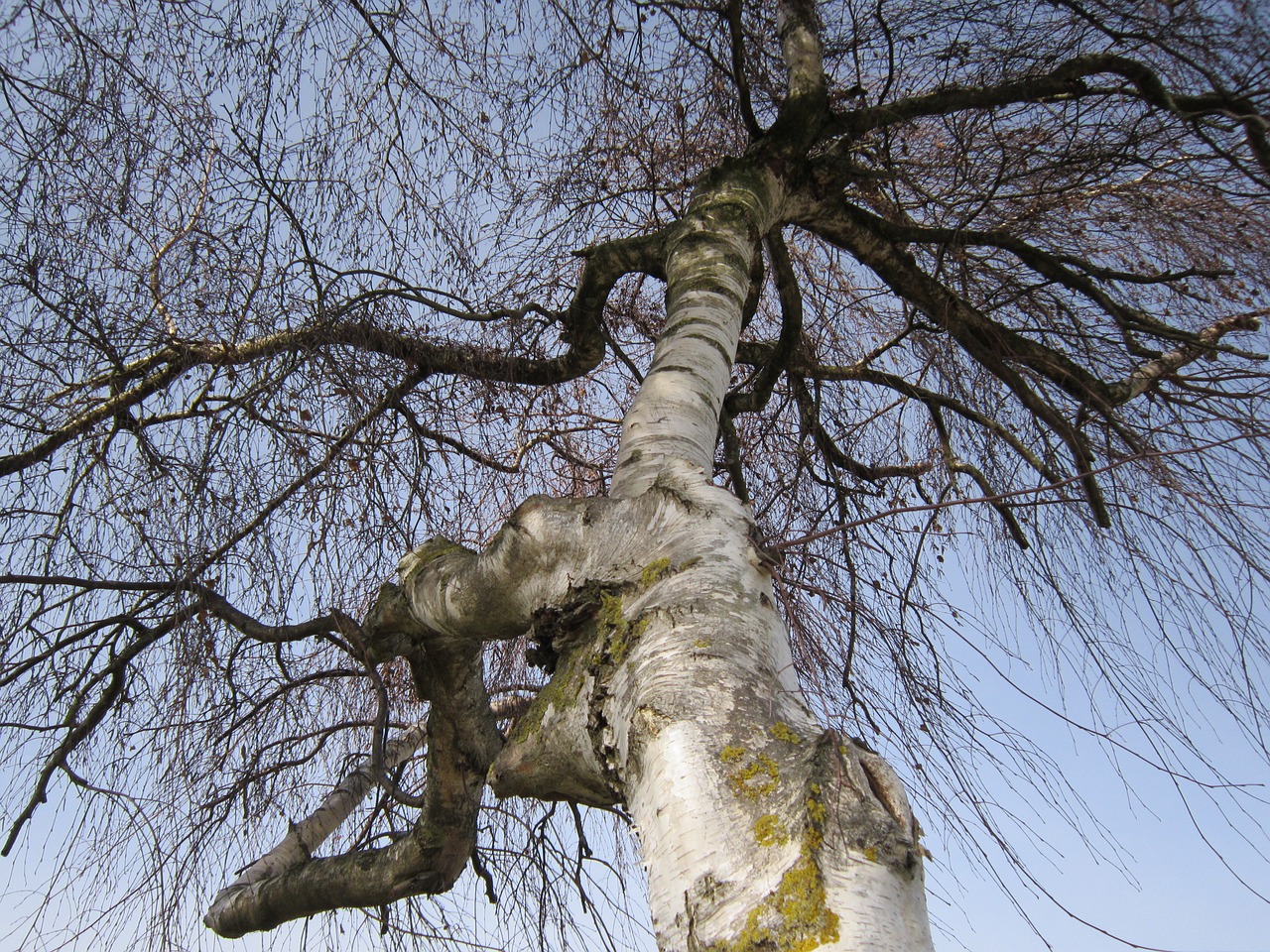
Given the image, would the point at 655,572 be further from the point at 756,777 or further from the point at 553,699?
the point at 756,777

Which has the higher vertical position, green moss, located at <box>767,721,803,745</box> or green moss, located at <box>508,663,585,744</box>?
green moss, located at <box>508,663,585,744</box>

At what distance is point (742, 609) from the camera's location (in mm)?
1220

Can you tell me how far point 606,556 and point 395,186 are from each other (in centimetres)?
174

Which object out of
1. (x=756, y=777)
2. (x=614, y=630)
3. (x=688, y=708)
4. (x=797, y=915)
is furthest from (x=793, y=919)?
(x=614, y=630)

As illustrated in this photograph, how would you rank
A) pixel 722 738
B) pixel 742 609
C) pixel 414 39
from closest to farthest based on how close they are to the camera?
pixel 722 738 < pixel 742 609 < pixel 414 39

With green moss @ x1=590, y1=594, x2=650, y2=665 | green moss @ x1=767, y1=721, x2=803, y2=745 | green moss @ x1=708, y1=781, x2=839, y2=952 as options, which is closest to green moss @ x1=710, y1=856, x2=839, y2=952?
green moss @ x1=708, y1=781, x2=839, y2=952

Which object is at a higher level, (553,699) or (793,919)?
(553,699)

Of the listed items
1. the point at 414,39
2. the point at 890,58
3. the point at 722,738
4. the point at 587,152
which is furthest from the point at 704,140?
the point at 722,738

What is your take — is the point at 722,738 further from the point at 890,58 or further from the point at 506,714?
the point at 890,58

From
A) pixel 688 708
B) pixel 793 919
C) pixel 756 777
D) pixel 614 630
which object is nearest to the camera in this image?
pixel 793 919

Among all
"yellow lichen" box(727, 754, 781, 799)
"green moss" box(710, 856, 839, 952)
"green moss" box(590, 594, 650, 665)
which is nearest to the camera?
"green moss" box(710, 856, 839, 952)

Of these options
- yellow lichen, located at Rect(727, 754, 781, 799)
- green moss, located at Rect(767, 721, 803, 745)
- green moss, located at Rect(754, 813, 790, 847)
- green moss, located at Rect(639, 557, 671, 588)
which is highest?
green moss, located at Rect(639, 557, 671, 588)

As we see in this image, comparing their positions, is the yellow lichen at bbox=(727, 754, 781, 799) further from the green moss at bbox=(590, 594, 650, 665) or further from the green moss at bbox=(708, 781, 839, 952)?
the green moss at bbox=(590, 594, 650, 665)

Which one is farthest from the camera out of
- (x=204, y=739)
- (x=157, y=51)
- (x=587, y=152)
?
(x=587, y=152)
